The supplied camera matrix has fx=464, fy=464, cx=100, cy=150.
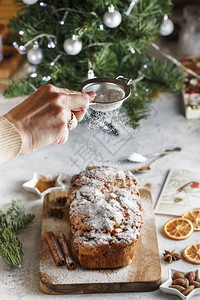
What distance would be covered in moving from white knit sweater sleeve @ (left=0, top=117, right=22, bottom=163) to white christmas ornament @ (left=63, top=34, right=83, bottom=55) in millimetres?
818

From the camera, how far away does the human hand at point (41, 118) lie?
1207 millimetres

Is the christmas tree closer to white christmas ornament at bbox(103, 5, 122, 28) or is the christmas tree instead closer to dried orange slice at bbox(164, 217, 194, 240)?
white christmas ornament at bbox(103, 5, 122, 28)

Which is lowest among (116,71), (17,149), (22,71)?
(22,71)

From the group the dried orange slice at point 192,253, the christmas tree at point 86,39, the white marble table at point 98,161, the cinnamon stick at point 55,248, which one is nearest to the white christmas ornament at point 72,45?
the christmas tree at point 86,39

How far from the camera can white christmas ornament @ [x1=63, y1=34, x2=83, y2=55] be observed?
1.93m

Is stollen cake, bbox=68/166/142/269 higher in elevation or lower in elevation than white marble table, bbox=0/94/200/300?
higher

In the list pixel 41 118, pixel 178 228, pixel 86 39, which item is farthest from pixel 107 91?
pixel 86 39

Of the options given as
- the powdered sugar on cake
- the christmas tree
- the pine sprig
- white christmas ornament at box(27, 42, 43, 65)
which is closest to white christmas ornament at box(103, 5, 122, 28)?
the christmas tree

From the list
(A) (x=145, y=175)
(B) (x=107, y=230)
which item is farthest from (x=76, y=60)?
(B) (x=107, y=230)

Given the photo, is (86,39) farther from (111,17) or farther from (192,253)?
(192,253)

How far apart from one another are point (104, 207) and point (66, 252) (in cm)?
19

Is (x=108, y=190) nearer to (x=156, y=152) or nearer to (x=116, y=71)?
(x=156, y=152)

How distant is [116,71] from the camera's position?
2.26m

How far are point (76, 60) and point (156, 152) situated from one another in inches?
22.0
